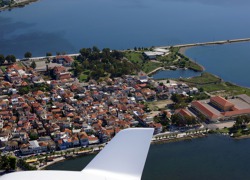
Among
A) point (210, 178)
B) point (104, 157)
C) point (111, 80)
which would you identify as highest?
point (104, 157)

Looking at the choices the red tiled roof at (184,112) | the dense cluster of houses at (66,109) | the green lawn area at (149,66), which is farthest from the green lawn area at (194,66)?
the red tiled roof at (184,112)

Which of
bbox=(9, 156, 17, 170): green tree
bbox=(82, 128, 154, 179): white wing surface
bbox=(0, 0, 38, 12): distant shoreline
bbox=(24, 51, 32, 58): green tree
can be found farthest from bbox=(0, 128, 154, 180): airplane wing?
bbox=(0, 0, 38, 12): distant shoreline

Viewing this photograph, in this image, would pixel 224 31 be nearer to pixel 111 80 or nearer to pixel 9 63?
pixel 111 80

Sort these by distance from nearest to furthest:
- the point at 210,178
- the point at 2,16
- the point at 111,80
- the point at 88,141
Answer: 1. the point at 210,178
2. the point at 88,141
3. the point at 111,80
4. the point at 2,16

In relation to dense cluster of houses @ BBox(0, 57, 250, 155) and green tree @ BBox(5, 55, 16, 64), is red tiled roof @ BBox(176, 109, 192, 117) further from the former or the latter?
green tree @ BBox(5, 55, 16, 64)

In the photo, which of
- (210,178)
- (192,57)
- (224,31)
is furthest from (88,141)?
(224,31)

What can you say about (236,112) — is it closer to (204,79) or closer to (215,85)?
(215,85)
